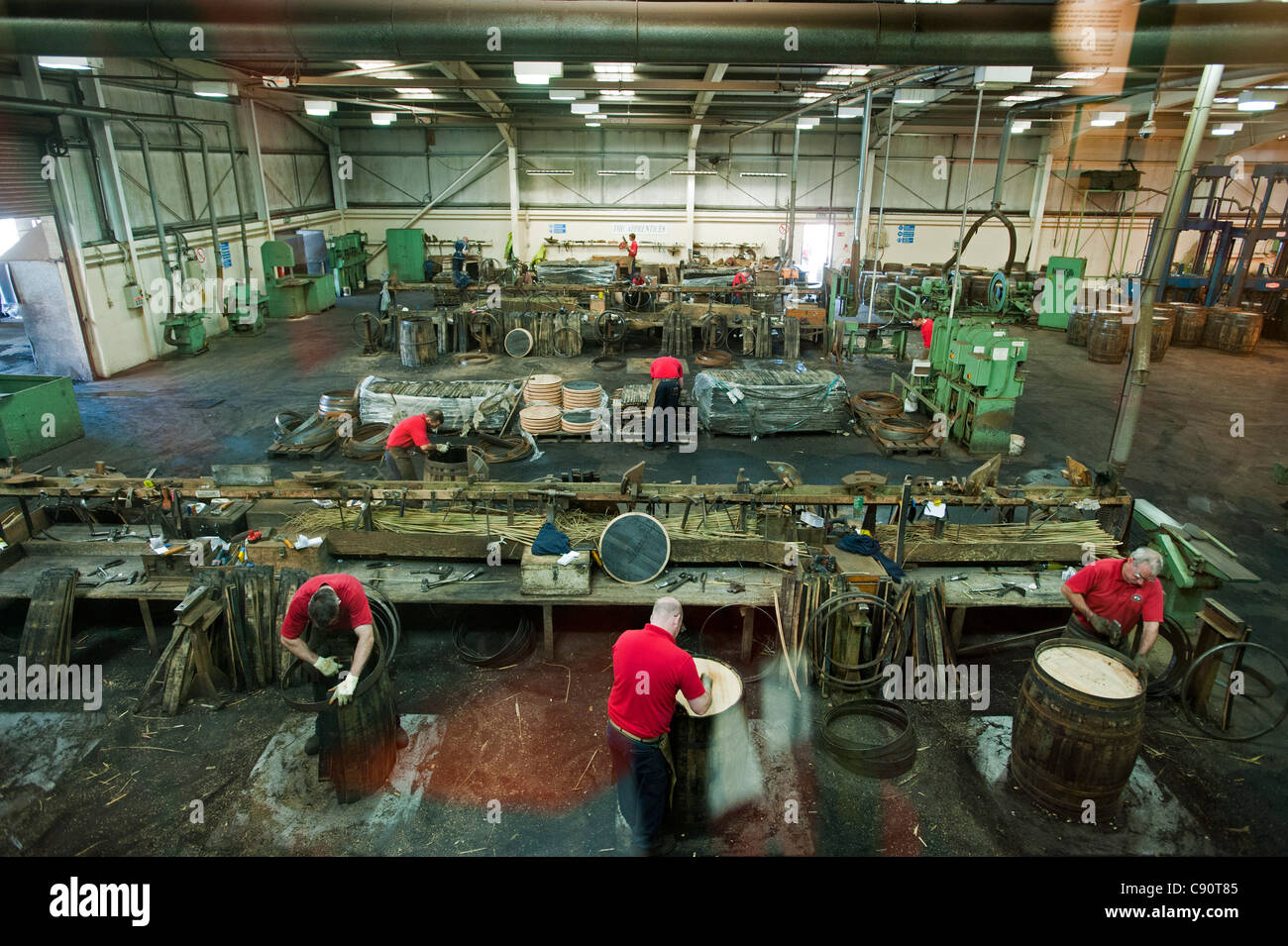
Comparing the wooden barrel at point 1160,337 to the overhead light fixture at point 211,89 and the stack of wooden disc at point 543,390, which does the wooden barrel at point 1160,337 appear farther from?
the overhead light fixture at point 211,89

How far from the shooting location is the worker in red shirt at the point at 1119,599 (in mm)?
5328

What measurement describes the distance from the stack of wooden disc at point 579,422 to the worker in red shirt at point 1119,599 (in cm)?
771

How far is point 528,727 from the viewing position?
5746mm

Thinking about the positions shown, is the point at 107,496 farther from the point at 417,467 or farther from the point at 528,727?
the point at 528,727

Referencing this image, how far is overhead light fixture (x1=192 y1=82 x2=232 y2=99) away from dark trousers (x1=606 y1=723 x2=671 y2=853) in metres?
17.5

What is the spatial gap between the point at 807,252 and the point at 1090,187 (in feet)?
31.0

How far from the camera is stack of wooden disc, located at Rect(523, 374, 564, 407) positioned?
12.3 m

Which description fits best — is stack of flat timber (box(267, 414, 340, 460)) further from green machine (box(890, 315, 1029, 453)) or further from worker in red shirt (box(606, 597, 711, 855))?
green machine (box(890, 315, 1029, 453))

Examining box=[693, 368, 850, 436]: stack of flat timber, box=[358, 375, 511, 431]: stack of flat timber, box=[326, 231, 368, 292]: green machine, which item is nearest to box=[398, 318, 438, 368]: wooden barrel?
box=[358, 375, 511, 431]: stack of flat timber

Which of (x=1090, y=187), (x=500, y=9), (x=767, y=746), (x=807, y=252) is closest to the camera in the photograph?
(x=767, y=746)

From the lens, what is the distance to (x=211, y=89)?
16.8 meters

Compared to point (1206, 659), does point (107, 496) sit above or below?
above
